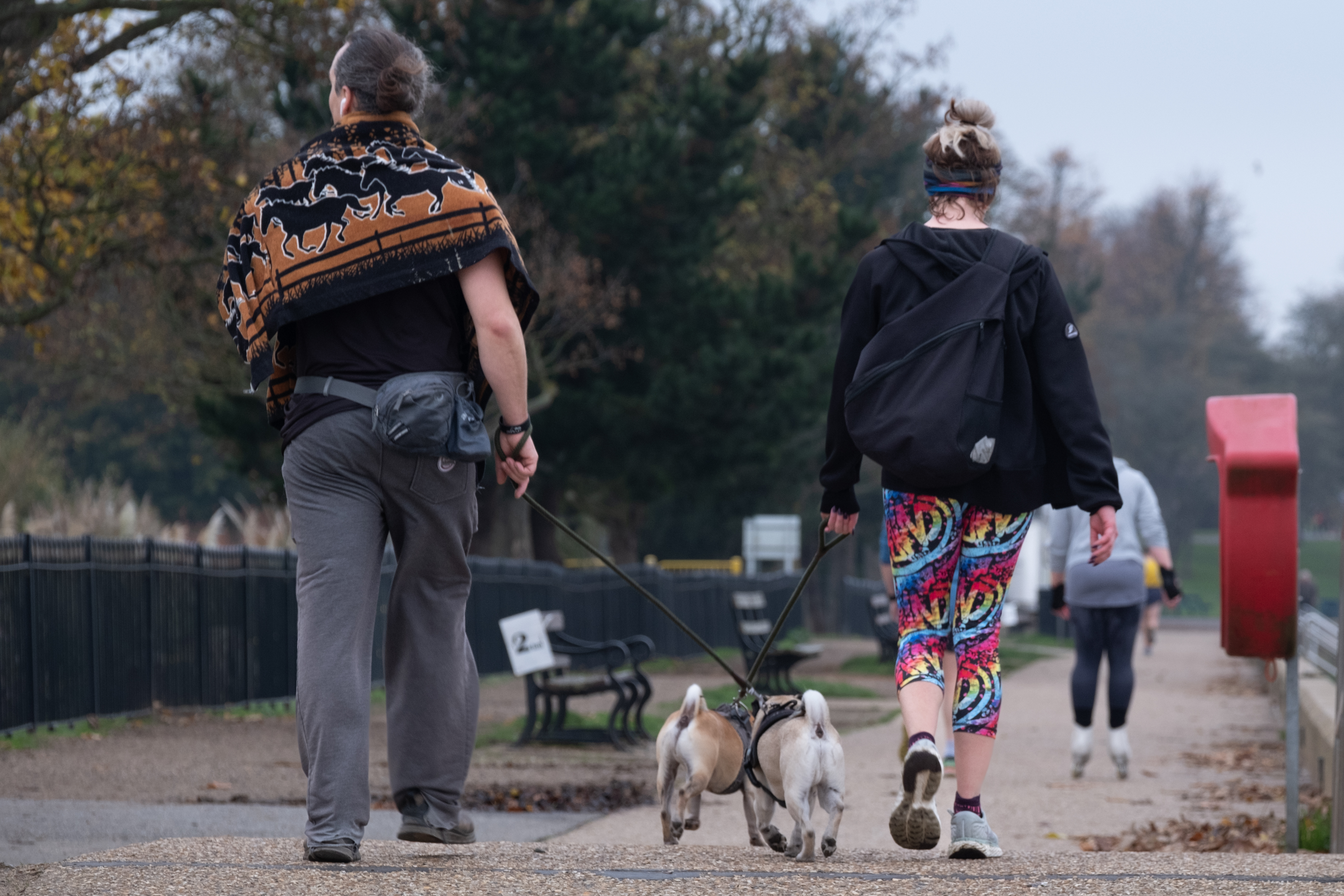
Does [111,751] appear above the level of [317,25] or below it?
below

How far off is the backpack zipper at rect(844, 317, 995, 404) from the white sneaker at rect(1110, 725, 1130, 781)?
558 centimetres

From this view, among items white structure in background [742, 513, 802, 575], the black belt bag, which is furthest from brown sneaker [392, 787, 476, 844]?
white structure in background [742, 513, 802, 575]

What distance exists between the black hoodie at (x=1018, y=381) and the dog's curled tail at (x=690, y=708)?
25.0 inches

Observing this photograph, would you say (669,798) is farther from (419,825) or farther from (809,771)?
(419,825)

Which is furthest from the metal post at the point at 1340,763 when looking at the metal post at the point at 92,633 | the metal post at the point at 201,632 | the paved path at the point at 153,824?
the metal post at the point at 201,632

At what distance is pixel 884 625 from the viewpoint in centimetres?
2106

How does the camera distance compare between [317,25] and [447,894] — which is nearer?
[447,894]

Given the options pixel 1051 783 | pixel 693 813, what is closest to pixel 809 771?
pixel 693 813

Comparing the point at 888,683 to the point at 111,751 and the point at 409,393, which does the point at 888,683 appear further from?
the point at 409,393

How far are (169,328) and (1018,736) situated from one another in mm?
12582

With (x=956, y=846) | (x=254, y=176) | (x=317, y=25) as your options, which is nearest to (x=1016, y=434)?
(x=956, y=846)

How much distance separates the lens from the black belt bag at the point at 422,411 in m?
3.83

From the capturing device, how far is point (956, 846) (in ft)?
13.5

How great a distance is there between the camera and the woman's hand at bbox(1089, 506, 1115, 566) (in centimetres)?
418
